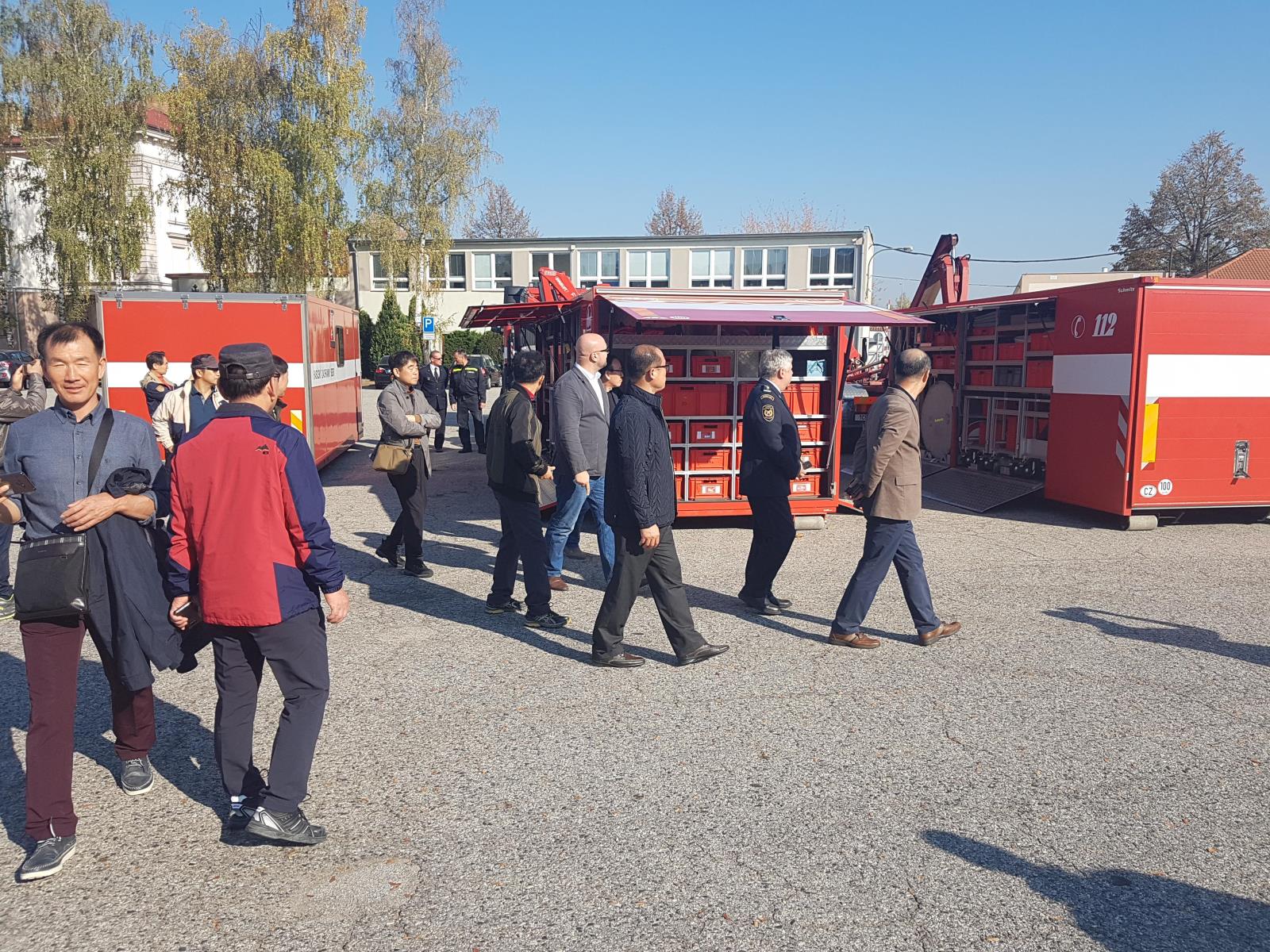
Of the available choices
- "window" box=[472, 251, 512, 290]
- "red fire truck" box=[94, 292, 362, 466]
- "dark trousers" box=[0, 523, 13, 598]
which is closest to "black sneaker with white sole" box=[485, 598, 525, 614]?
"dark trousers" box=[0, 523, 13, 598]

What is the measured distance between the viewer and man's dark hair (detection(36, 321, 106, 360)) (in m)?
3.46

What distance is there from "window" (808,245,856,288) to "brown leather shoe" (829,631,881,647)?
38.8m

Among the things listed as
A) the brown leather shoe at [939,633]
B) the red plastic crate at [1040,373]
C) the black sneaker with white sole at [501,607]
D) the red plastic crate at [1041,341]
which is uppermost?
the red plastic crate at [1041,341]

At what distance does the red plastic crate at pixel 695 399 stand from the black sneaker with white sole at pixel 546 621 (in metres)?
3.92

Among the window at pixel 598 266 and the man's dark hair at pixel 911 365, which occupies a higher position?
the window at pixel 598 266

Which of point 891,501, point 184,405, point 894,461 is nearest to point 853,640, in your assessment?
point 891,501

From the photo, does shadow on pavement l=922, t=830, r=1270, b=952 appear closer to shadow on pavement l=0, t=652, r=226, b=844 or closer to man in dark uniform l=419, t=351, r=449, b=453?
shadow on pavement l=0, t=652, r=226, b=844

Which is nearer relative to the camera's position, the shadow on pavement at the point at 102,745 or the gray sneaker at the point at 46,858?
the gray sneaker at the point at 46,858

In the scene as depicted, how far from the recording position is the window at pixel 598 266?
149 feet

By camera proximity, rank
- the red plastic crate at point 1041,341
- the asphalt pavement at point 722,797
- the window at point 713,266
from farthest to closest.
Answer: the window at point 713,266 < the red plastic crate at point 1041,341 < the asphalt pavement at point 722,797

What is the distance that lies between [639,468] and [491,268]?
43.3 m

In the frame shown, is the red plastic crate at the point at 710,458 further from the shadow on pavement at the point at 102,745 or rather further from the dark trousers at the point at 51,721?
the dark trousers at the point at 51,721

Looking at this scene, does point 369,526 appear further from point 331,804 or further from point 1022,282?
point 1022,282

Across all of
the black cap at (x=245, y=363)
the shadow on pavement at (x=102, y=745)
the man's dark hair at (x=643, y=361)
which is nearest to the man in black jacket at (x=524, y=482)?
the man's dark hair at (x=643, y=361)
